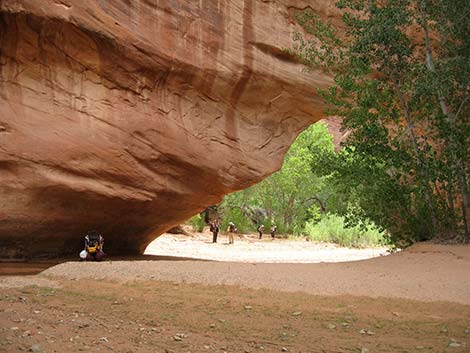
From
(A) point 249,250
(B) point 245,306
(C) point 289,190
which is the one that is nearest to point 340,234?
(C) point 289,190

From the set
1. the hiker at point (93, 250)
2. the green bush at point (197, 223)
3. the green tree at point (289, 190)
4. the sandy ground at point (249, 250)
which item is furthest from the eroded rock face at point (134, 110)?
the green tree at point (289, 190)

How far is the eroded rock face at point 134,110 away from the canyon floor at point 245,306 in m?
2.32

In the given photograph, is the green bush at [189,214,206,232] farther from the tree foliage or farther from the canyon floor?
the canyon floor

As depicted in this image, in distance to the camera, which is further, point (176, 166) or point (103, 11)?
point (176, 166)

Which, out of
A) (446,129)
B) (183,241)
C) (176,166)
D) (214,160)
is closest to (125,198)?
(176,166)

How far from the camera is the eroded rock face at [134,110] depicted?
997 centimetres

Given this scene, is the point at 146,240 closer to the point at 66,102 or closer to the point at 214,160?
the point at 214,160

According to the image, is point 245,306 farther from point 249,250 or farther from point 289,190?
point 289,190

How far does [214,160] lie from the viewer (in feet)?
39.5

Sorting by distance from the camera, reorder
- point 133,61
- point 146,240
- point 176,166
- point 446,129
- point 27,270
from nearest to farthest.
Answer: point 27,270 < point 446,129 < point 133,61 < point 176,166 < point 146,240

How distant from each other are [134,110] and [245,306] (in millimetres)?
6046

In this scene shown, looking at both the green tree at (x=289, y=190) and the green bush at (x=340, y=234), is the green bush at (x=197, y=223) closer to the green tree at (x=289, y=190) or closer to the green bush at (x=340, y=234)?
the green tree at (x=289, y=190)

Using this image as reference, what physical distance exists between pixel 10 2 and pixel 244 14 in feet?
17.1

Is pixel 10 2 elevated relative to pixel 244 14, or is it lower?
lower
